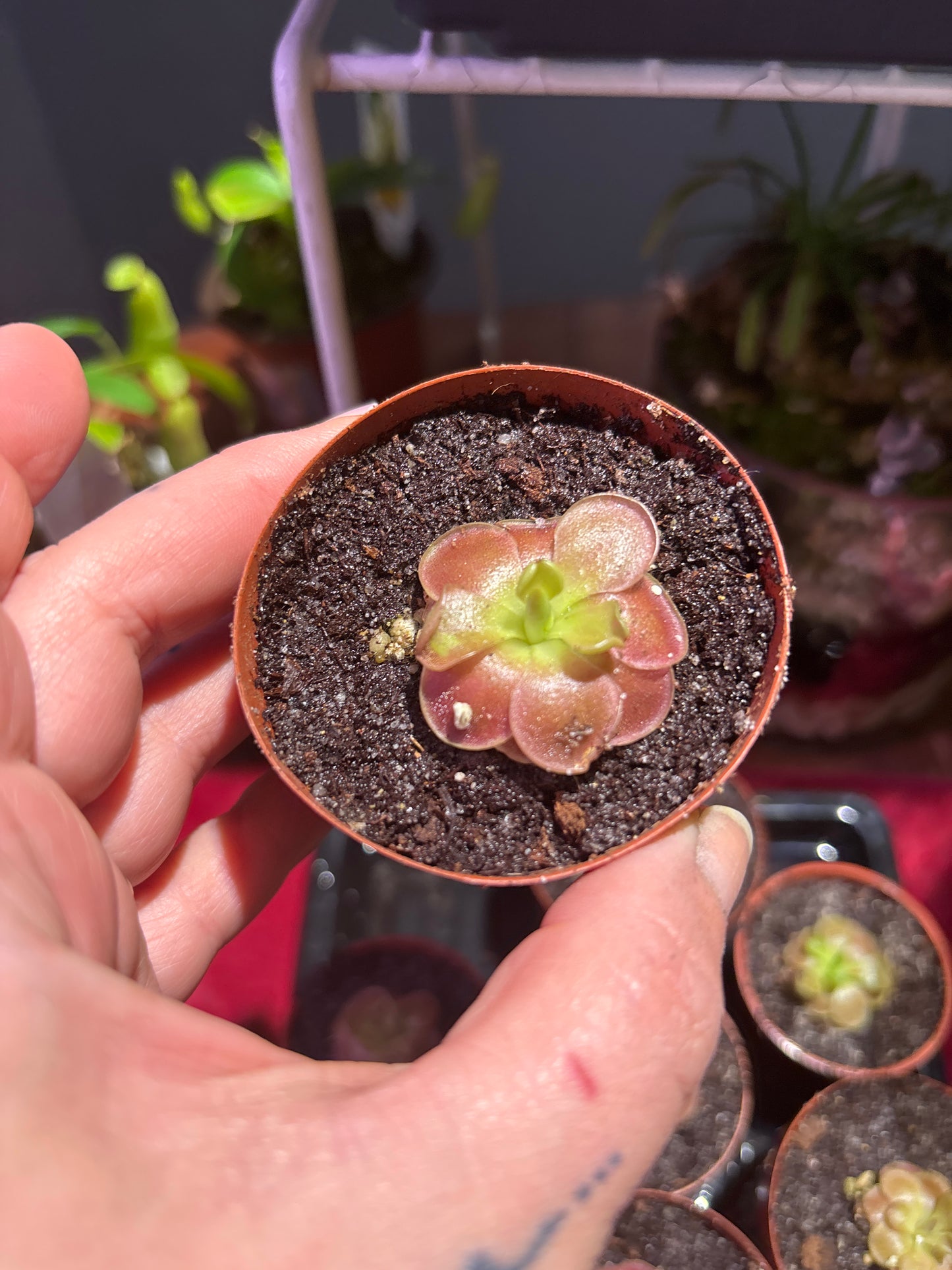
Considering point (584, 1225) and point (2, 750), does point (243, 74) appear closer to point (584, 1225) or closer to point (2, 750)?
point (2, 750)

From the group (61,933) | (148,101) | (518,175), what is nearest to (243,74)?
(148,101)

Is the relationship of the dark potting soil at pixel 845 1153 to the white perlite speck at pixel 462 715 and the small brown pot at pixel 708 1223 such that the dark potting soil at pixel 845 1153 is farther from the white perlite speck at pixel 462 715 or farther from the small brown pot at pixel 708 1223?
the white perlite speck at pixel 462 715

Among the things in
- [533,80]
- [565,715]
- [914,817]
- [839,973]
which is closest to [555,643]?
[565,715]

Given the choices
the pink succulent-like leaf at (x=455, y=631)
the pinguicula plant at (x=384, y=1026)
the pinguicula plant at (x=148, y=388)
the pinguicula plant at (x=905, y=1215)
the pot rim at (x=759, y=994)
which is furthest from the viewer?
the pinguicula plant at (x=148, y=388)

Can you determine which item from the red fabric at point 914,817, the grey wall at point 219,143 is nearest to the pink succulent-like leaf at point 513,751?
the red fabric at point 914,817

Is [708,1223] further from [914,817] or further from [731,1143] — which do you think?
[914,817]
